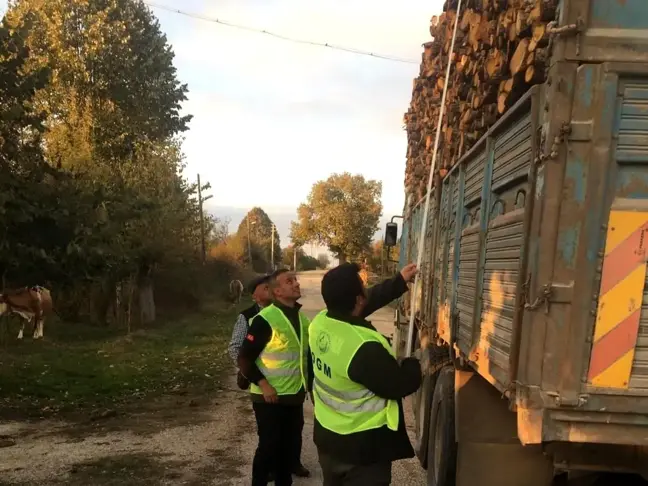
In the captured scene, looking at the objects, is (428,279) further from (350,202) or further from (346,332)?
(350,202)

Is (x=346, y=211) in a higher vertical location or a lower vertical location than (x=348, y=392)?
higher

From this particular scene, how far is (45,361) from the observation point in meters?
12.0

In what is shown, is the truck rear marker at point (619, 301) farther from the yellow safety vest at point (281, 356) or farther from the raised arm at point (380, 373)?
the yellow safety vest at point (281, 356)

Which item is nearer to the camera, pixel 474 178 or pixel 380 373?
pixel 380 373

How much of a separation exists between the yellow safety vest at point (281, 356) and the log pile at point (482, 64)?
196cm

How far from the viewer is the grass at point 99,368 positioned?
8977 millimetres

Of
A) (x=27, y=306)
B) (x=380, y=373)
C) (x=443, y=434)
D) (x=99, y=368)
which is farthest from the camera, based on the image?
(x=27, y=306)

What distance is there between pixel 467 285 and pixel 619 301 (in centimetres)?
156

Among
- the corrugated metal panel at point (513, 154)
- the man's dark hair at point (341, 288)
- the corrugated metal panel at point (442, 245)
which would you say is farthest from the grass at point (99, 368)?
the corrugated metal panel at point (513, 154)

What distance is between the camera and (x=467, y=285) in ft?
12.7

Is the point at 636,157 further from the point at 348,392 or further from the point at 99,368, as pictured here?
the point at 99,368

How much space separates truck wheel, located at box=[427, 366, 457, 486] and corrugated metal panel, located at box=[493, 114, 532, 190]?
61.3 inches

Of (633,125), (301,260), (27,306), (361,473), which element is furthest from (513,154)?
(301,260)

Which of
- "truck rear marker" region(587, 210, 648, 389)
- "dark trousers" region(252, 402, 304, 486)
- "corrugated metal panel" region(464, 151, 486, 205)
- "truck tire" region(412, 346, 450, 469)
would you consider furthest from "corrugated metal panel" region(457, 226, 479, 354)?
"dark trousers" region(252, 402, 304, 486)
